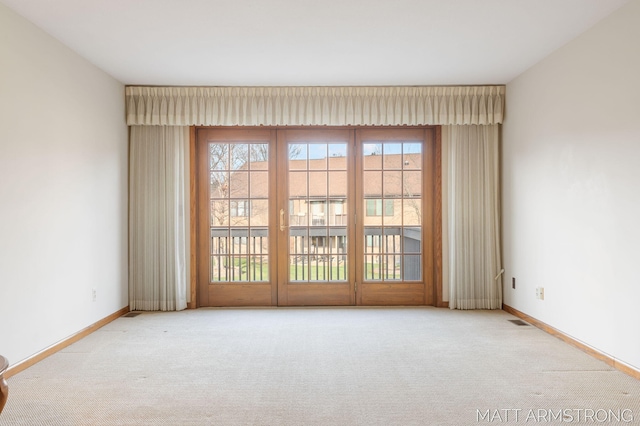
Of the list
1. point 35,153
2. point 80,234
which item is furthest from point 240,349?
point 35,153

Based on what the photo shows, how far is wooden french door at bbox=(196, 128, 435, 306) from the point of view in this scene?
504 centimetres

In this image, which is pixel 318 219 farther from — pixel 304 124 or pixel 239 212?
pixel 304 124

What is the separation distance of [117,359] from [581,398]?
3249mm

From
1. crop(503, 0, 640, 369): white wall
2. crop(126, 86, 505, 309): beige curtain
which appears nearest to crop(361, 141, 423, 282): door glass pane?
crop(126, 86, 505, 309): beige curtain

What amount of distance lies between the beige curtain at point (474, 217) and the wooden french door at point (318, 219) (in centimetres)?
31

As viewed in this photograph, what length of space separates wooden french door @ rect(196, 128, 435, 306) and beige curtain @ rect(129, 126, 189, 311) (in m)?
0.33

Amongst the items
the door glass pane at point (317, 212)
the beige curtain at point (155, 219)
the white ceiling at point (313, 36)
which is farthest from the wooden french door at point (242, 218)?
the white ceiling at point (313, 36)

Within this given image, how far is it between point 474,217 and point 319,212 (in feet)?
5.96

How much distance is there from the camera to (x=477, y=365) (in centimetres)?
307

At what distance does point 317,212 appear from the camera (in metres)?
5.08

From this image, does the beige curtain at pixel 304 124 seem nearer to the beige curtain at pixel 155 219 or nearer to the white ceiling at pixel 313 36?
the beige curtain at pixel 155 219

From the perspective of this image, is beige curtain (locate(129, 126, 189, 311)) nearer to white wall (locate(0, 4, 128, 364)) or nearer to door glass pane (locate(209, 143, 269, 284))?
white wall (locate(0, 4, 128, 364))

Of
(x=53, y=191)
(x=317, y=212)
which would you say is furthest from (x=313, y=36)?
(x=53, y=191)

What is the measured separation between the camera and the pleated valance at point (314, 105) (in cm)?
474
